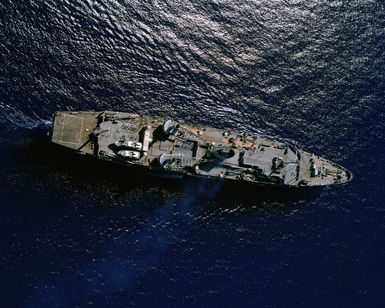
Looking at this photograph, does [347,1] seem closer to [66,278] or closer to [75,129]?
[75,129]

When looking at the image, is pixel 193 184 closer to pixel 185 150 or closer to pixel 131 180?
pixel 185 150

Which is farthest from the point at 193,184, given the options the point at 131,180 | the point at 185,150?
the point at 131,180

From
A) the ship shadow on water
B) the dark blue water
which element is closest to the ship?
the ship shadow on water

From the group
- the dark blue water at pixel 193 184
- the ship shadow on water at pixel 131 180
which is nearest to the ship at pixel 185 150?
the ship shadow on water at pixel 131 180

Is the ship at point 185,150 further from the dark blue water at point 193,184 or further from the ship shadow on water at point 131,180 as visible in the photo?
the dark blue water at point 193,184

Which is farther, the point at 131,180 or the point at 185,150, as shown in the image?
the point at 131,180
